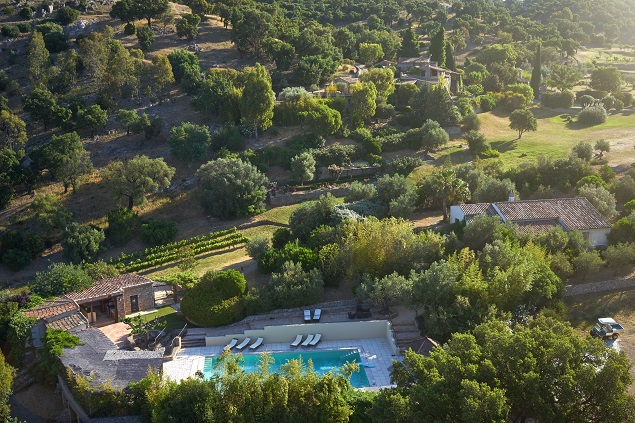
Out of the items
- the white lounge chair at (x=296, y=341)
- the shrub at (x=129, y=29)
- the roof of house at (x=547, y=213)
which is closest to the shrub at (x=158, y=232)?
the white lounge chair at (x=296, y=341)

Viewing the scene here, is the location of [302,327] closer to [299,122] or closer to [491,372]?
[491,372]

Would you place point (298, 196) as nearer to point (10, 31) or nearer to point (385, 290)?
point (385, 290)

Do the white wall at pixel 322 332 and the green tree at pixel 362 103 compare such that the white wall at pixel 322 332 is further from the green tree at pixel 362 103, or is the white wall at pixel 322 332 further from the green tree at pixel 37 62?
the green tree at pixel 37 62

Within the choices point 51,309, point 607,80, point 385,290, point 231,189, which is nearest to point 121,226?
point 231,189

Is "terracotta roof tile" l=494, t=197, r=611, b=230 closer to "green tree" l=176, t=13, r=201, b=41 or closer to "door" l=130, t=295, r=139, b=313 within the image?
"door" l=130, t=295, r=139, b=313

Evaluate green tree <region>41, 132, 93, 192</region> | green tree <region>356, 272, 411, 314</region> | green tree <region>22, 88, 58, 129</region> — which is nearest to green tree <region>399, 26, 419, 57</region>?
green tree <region>22, 88, 58, 129</region>

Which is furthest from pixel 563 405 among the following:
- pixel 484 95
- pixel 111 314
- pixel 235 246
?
pixel 484 95
